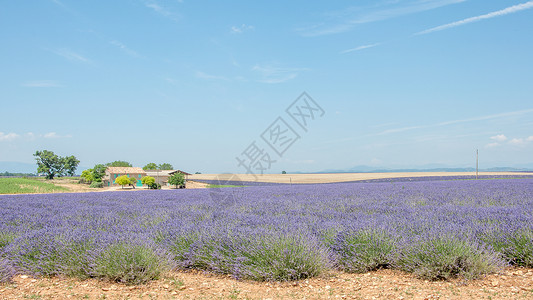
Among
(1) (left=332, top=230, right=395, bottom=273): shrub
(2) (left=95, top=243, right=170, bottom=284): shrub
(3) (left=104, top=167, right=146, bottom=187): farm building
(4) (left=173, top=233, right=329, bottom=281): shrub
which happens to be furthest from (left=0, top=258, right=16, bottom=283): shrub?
(3) (left=104, top=167, right=146, bottom=187): farm building

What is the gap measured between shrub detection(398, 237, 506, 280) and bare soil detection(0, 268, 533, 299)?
9 cm

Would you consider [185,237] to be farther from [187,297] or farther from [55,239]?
[55,239]

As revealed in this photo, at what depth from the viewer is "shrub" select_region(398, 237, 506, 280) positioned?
3393mm

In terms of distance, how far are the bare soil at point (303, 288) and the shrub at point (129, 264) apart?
9 centimetres

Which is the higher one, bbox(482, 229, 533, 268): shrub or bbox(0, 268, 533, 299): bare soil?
bbox(482, 229, 533, 268): shrub

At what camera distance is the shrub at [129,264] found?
3525mm

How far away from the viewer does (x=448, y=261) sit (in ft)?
11.0

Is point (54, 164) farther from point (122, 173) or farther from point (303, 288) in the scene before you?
point (303, 288)

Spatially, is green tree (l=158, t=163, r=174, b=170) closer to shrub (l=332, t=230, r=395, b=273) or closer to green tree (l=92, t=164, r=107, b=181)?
green tree (l=92, t=164, r=107, b=181)

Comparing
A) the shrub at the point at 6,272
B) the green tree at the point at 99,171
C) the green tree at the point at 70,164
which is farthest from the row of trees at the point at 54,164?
the shrub at the point at 6,272

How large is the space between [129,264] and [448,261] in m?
3.24

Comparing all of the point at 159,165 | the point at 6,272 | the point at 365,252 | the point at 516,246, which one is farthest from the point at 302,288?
the point at 159,165

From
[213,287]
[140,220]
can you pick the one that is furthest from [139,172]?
[213,287]

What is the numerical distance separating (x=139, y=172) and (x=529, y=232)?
155 feet
